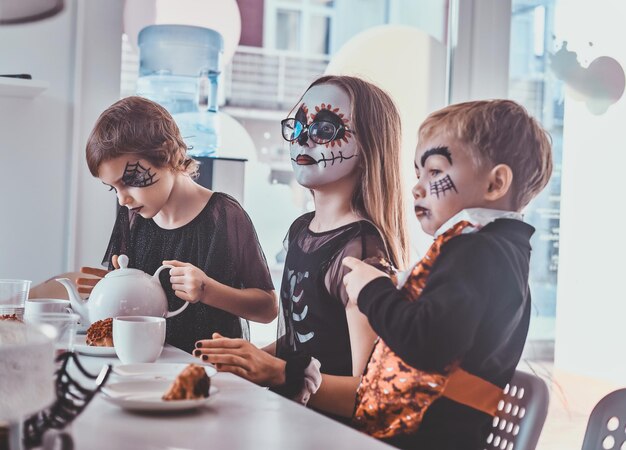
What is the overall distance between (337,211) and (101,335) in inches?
21.4

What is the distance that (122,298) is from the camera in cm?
152

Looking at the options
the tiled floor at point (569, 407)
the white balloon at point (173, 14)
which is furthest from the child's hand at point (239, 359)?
the tiled floor at point (569, 407)

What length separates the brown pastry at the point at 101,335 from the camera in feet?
4.61

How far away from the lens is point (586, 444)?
46.4 inches

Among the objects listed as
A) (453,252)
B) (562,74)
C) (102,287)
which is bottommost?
(102,287)

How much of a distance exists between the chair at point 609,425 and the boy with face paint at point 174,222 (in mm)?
873

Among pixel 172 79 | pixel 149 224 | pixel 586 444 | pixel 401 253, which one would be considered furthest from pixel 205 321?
pixel 586 444

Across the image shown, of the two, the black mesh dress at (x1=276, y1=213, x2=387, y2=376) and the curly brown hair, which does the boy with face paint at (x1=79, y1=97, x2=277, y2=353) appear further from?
the black mesh dress at (x1=276, y1=213, x2=387, y2=376)

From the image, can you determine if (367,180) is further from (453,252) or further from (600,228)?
(600,228)

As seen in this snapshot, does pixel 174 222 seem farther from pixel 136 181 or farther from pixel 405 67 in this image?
pixel 405 67

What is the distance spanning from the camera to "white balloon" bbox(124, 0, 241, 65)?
2.48 meters

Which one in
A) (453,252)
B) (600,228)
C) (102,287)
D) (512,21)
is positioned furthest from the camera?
(512,21)

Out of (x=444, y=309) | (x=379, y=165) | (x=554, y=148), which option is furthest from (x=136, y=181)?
(x=554, y=148)

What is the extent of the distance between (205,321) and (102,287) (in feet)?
1.40
